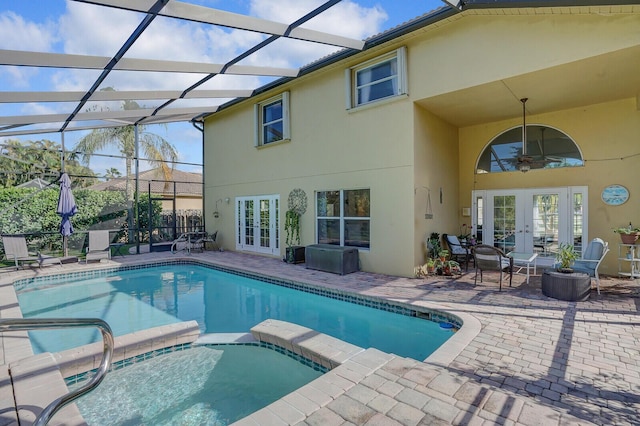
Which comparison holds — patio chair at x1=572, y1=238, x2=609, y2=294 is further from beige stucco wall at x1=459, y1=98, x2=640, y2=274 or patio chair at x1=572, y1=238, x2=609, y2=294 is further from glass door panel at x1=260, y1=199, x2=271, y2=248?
glass door panel at x1=260, y1=199, x2=271, y2=248

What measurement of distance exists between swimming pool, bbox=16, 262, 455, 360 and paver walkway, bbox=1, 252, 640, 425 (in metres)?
0.90

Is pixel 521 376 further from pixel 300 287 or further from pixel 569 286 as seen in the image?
pixel 300 287

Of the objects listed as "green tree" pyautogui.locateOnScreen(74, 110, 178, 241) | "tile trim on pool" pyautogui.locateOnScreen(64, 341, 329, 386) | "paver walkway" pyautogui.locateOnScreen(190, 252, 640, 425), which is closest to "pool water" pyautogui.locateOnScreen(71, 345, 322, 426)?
"tile trim on pool" pyautogui.locateOnScreen(64, 341, 329, 386)

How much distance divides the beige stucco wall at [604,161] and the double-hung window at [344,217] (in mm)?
4947

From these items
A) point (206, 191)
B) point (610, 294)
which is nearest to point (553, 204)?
point (610, 294)

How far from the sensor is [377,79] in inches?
349

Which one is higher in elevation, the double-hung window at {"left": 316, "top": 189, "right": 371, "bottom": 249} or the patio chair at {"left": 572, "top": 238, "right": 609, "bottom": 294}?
the double-hung window at {"left": 316, "top": 189, "right": 371, "bottom": 249}

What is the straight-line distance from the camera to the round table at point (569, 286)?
598 cm

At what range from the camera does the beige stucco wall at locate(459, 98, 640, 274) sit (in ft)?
26.5

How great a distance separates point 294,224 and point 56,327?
27.4 ft

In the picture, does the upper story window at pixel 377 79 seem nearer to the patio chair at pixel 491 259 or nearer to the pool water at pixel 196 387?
the patio chair at pixel 491 259

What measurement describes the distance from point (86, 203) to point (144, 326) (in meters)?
10.4

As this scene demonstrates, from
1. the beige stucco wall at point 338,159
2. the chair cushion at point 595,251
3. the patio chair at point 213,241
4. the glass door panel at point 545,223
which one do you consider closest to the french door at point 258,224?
the beige stucco wall at point 338,159

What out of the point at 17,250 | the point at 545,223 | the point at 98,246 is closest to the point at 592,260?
the point at 545,223
